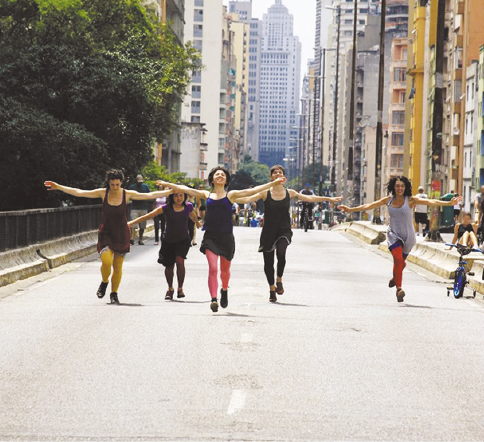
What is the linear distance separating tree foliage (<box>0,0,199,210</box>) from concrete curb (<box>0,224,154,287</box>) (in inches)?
319

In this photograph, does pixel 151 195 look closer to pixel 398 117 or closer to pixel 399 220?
pixel 399 220

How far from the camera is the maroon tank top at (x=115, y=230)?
17141 millimetres

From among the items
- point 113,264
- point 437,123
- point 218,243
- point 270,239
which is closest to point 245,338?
point 218,243

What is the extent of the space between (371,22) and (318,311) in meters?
156

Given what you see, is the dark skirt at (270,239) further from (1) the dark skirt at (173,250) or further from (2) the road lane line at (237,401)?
(2) the road lane line at (237,401)

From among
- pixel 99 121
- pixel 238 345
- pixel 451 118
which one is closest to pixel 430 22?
pixel 451 118

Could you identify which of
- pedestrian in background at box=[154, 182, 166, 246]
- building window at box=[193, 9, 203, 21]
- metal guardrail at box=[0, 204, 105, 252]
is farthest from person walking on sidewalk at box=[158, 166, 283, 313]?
building window at box=[193, 9, 203, 21]

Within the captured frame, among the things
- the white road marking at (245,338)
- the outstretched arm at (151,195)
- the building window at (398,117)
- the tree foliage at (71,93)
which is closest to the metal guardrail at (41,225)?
the outstretched arm at (151,195)

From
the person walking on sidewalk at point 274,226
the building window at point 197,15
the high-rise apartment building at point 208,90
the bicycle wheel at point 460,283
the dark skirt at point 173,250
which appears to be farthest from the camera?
the building window at point 197,15

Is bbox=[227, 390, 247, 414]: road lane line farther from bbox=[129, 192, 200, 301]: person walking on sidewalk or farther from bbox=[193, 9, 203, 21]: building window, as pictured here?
bbox=[193, 9, 203, 21]: building window

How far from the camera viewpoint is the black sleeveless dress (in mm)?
17719

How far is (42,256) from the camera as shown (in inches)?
1001

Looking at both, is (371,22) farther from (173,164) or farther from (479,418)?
(479,418)

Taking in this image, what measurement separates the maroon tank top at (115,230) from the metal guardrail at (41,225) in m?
4.60
